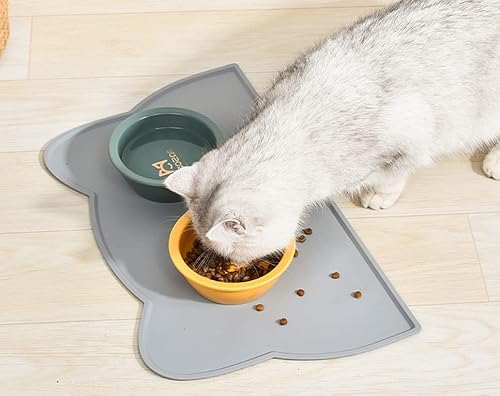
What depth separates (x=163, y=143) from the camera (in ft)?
7.29

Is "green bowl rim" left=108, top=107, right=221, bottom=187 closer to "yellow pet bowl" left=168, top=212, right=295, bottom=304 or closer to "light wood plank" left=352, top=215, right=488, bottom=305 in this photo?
"yellow pet bowl" left=168, top=212, right=295, bottom=304

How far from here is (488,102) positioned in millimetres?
1993

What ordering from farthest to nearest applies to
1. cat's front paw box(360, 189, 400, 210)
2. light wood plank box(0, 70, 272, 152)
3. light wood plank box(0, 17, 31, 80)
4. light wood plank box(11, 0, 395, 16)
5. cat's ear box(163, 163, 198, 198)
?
light wood plank box(11, 0, 395, 16) → light wood plank box(0, 17, 31, 80) → light wood plank box(0, 70, 272, 152) → cat's front paw box(360, 189, 400, 210) → cat's ear box(163, 163, 198, 198)

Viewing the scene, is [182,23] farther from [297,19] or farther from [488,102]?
[488,102]

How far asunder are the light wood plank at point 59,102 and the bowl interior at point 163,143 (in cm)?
20

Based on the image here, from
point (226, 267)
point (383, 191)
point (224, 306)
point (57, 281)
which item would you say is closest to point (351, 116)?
point (383, 191)

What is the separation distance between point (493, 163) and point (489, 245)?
0.25 metres

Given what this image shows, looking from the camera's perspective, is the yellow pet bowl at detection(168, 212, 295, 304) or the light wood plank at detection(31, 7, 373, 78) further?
the light wood plank at detection(31, 7, 373, 78)

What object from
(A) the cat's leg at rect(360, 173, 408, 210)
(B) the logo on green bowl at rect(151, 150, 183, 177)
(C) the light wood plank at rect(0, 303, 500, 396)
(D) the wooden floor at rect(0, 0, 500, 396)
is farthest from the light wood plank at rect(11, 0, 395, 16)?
(C) the light wood plank at rect(0, 303, 500, 396)

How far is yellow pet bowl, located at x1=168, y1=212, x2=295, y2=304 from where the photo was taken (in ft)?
6.07

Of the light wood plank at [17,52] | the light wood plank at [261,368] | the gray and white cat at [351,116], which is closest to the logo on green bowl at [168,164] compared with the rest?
the gray and white cat at [351,116]

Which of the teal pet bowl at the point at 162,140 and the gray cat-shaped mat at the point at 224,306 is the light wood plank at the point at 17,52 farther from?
the teal pet bowl at the point at 162,140

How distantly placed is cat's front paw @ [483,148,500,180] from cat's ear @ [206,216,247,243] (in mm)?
870

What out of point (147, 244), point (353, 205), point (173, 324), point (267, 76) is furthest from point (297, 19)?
point (173, 324)
